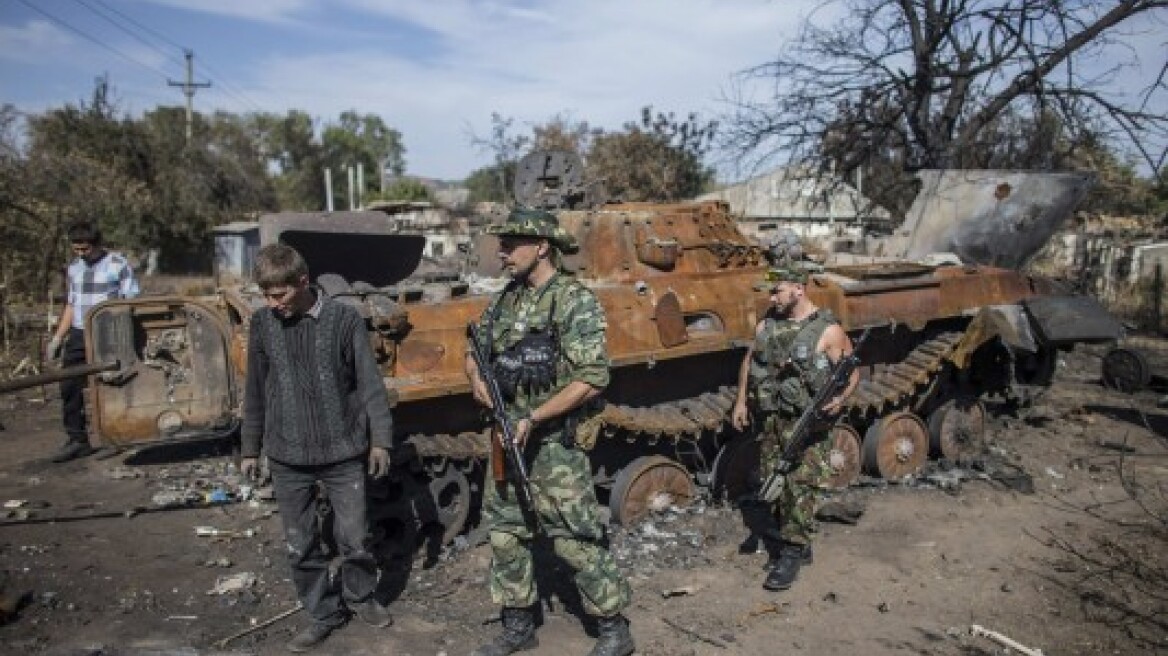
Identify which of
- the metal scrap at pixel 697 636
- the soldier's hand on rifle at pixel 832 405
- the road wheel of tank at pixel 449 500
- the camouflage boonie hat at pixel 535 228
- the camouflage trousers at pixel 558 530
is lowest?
the metal scrap at pixel 697 636

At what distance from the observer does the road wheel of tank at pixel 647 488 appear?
6363 mm

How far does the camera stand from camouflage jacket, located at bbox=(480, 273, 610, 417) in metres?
3.97

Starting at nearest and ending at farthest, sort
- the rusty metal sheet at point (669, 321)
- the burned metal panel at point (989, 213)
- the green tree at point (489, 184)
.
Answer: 1. the rusty metal sheet at point (669, 321)
2. the burned metal panel at point (989, 213)
3. the green tree at point (489, 184)

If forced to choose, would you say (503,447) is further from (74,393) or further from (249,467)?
(74,393)

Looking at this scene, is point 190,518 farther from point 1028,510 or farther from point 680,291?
point 1028,510

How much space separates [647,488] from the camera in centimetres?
648

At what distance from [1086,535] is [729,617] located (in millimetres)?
2977

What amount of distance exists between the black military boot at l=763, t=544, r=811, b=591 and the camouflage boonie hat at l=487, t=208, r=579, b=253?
97.1 inches

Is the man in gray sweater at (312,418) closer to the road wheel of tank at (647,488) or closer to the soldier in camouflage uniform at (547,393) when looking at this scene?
the soldier in camouflage uniform at (547,393)

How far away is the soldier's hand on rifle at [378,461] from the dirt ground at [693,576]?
92 centimetres

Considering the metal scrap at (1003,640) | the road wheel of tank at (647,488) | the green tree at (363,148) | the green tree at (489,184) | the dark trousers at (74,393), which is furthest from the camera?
the green tree at (363,148)

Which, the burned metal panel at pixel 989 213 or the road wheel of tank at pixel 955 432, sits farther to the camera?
the burned metal panel at pixel 989 213

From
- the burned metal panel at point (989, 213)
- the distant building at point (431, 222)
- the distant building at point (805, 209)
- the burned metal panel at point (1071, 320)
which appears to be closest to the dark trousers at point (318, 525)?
the distant building at point (805, 209)

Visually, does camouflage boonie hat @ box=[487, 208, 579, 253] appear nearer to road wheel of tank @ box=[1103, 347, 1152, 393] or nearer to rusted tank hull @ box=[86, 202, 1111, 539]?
rusted tank hull @ box=[86, 202, 1111, 539]
